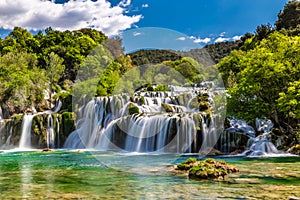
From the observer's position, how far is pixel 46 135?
95.2 feet

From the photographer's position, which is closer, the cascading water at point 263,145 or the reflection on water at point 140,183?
the reflection on water at point 140,183

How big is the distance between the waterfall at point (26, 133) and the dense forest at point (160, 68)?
200 inches

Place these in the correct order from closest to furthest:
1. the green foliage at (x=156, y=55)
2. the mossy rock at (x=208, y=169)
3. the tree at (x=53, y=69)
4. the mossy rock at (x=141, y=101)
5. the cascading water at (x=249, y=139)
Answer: the mossy rock at (x=208, y=169)
the cascading water at (x=249, y=139)
the green foliage at (x=156, y=55)
the mossy rock at (x=141, y=101)
the tree at (x=53, y=69)

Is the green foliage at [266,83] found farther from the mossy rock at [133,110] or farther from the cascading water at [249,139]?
the mossy rock at [133,110]

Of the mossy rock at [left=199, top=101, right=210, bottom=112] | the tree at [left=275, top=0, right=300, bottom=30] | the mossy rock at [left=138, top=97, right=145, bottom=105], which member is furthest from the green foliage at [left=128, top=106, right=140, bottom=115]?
the tree at [left=275, top=0, right=300, bottom=30]

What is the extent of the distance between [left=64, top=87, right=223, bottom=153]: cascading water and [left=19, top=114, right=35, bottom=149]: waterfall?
3288mm

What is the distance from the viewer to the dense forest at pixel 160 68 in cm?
1981

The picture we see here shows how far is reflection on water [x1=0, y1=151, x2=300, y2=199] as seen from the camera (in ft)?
32.2

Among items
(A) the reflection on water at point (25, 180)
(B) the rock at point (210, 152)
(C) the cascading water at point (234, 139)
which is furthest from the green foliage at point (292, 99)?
(A) the reflection on water at point (25, 180)

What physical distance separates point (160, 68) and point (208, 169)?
74.0 ft

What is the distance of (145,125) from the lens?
24.0 m

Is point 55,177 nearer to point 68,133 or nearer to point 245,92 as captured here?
Answer: point 245,92

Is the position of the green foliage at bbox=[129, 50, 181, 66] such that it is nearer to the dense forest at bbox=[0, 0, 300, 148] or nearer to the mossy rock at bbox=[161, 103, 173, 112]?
the dense forest at bbox=[0, 0, 300, 148]

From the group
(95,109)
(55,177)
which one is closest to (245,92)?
(55,177)
